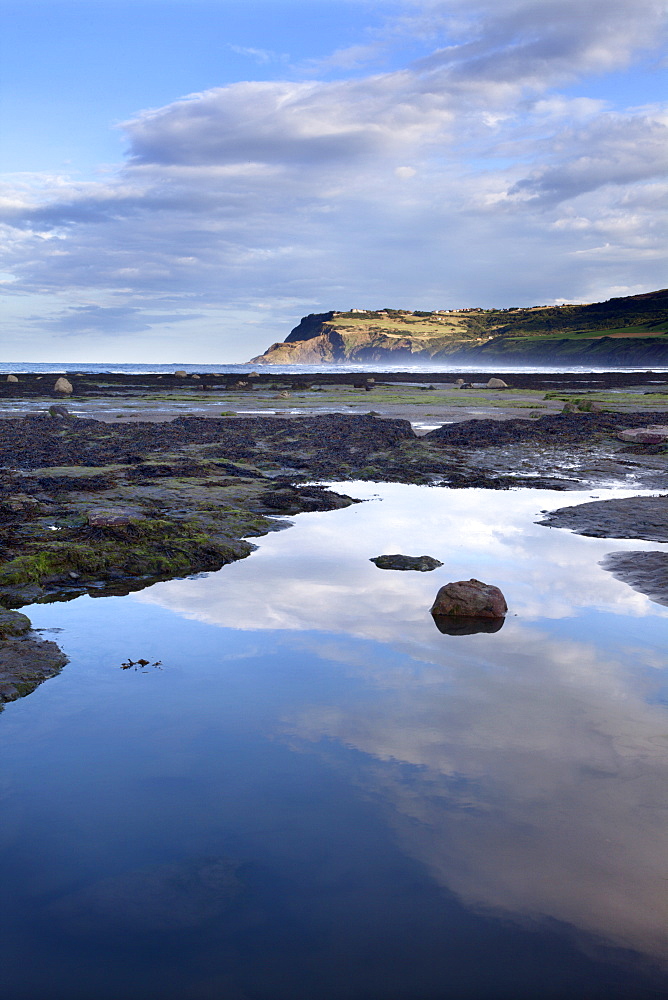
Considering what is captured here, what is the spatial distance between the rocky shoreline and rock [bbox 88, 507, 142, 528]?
0.03 metres

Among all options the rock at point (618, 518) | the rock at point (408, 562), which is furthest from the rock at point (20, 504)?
the rock at point (618, 518)

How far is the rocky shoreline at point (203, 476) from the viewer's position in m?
9.41

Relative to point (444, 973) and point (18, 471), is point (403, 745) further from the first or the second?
point (18, 471)

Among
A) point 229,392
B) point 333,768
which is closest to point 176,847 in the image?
point 333,768

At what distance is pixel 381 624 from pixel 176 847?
3.88m

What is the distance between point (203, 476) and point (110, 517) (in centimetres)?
538

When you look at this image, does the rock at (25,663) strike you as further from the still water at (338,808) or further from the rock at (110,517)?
the rock at (110,517)

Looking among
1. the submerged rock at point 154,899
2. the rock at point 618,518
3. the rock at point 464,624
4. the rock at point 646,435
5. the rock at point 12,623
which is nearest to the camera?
the submerged rock at point 154,899

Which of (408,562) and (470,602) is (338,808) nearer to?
(470,602)

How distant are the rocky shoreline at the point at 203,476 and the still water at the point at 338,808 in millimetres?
1356

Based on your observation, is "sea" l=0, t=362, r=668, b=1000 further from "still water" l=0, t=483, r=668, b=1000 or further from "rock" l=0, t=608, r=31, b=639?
"rock" l=0, t=608, r=31, b=639

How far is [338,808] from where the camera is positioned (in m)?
4.32

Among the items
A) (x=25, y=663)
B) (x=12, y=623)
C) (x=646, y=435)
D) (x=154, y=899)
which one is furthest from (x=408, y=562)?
(x=646, y=435)

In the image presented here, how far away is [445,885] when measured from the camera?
371 cm
